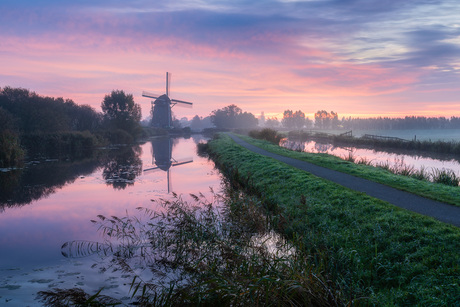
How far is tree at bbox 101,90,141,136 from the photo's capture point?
51125 mm

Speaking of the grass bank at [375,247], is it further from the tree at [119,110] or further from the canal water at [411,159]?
the tree at [119,110]

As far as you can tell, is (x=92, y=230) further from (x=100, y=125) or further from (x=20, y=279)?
(x=100, y=125)

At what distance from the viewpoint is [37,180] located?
53.4ft

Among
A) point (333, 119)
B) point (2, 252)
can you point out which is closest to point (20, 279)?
point (2, 252)

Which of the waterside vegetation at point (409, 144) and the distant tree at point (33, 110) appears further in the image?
the distant tree at point (33, 110)

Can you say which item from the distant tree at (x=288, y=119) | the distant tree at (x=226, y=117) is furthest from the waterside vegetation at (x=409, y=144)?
the distant tree at (x=288, y=119)

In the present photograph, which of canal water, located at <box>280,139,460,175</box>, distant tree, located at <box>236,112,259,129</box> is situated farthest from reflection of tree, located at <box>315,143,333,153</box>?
distant tree, located at <box>236,112,259,129</box>

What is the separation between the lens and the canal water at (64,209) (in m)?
5.64

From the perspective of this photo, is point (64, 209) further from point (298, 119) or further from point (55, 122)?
point (298, 119)

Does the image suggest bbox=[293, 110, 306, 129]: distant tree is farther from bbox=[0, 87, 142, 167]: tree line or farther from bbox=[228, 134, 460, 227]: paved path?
bbox=[228, 134, 460, 227]: paved path

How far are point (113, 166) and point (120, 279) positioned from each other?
Answer: 17.6 meters

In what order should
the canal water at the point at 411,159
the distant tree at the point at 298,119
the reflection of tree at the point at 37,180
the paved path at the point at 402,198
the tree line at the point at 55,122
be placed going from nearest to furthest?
the paved path at the point at 402,198, the reflection of tree at the point at 37,180, the canal water at the point at 411,159, the tree line at the point at 55,122, the distant tree at the point at 298,119

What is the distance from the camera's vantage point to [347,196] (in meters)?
9.13

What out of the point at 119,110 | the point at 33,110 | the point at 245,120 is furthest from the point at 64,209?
the point at 245,120
